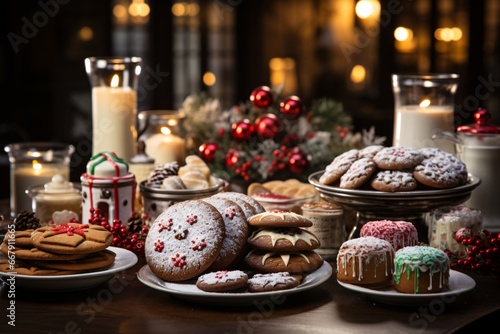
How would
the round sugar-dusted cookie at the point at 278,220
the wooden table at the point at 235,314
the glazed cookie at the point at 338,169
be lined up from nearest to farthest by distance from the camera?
the wooden table at the point at 235,314 → the round sugar-dusted cookie at the point at 278,220 → the glazed cookie at the point at 338,169

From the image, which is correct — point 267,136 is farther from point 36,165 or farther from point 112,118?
point 36,165

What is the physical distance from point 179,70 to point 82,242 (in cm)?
564

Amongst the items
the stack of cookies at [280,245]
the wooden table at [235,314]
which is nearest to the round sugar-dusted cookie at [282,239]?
the stack of cookies at [280,245]

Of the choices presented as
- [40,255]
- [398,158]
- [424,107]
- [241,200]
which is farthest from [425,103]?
[40,255]

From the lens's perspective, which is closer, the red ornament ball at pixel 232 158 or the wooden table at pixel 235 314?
the wooden table at pixel 235 314

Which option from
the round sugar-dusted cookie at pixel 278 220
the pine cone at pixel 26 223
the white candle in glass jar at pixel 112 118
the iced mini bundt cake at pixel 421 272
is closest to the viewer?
the iced mini bundt cake at pixel 421 272

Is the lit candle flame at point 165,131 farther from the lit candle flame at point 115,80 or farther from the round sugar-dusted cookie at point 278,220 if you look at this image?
the round sugar-dusted cookie at point 278,220

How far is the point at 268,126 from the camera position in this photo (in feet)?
9.57

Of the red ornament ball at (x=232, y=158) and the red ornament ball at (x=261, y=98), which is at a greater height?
the red ornament ball at (x=261, y=98)

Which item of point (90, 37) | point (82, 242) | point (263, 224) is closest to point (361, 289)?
point (263, 224)

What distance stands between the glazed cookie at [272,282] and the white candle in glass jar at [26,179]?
107 cm

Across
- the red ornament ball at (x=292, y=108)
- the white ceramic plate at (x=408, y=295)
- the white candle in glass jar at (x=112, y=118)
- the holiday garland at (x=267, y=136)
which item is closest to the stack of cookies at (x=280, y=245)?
the white ceramic plate at (x=408, y=295)

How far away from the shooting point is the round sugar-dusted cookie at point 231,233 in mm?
1848

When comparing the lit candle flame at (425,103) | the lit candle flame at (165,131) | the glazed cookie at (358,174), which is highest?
the lit candle flame at (425,103)
